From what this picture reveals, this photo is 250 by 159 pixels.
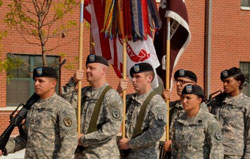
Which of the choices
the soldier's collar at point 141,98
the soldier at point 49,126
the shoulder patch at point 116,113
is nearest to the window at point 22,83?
the soldier's collar at point 141,98

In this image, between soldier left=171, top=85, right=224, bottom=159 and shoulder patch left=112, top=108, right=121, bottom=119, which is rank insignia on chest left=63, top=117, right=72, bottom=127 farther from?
soldier left=171, top=85, right=224, bottom=159

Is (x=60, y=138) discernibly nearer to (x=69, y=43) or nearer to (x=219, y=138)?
(x=219, y=138)

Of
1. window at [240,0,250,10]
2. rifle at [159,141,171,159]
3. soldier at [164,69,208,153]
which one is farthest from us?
window at [240,0,250,10]

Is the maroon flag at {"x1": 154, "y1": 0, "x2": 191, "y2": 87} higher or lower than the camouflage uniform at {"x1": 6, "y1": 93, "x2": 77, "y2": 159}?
higher

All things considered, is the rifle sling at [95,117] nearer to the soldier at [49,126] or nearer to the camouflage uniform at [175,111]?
the soldier at [49,126]

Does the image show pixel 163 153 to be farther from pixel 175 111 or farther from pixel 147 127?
pixel 147 127

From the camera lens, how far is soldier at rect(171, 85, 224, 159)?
608 centimetres

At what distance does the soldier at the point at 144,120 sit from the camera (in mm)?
6406

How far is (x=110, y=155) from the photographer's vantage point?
246 inches

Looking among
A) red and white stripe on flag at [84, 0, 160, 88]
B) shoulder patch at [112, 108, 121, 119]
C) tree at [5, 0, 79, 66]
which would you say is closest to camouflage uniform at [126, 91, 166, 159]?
shoulder patch at [112, 108, 121, 119]

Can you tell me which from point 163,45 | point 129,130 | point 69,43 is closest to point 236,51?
point 69,43

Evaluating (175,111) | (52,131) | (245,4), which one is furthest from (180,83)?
(245,4)

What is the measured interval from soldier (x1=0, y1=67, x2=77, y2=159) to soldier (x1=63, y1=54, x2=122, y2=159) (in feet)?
1.55

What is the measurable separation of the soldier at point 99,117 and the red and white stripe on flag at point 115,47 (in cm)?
141
